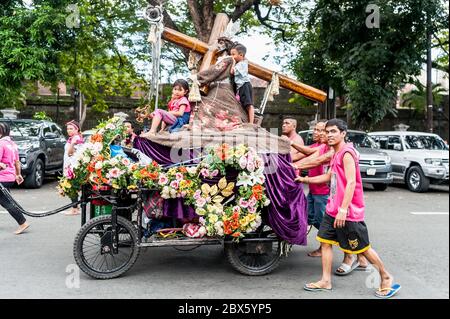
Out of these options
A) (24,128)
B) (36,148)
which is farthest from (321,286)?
(24,128)

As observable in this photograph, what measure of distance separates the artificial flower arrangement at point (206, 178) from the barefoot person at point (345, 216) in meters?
0.74

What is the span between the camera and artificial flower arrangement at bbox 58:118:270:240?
5348 mm

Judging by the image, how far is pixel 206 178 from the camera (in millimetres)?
5480

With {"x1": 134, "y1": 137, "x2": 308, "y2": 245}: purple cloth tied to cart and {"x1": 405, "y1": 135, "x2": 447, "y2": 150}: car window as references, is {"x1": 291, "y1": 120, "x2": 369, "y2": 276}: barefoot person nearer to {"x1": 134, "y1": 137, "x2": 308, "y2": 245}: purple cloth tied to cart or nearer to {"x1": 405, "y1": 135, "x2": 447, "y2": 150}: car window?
{"x1": 134, "y1": 137, "x2": 308, "y2": 245}: purple cloth tied to cart

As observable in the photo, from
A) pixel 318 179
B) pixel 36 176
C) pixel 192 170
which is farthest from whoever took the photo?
pixel 36 176

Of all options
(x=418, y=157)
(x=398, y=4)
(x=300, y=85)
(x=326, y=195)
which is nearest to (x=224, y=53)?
(x=300, y=85)

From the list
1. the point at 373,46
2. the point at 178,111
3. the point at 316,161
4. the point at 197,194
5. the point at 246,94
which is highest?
the point at 373,46

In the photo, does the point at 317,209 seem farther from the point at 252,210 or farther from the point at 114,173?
the point at 114,173

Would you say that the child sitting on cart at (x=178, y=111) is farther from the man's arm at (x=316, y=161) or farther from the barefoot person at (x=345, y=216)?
the barefoot person at (x=345, y=216)

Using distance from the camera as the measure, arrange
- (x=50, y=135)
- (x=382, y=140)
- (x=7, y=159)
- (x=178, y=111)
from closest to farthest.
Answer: (x=178, y=111) → (x=7, y=159) → (x=50, y=135) → (x=382, y=140)

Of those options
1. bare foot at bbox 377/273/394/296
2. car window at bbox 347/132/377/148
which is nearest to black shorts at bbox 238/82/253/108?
bare foot at bbox 377/273/394/296

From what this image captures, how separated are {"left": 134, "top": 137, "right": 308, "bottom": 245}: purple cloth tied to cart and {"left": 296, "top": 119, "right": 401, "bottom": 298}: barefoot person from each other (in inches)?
17.4

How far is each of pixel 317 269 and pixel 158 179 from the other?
223 cm

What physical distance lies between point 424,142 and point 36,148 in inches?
436
